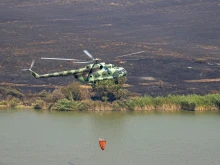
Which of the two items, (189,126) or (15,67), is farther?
(15,67)

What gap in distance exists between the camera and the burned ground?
7881 centimetres

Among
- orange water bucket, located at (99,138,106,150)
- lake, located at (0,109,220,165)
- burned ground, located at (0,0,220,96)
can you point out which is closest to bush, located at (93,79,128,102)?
lake, located at (0,109,220,165)

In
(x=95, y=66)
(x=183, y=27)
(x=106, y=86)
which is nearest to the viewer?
(x=95, y=66)

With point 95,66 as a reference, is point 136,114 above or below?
below

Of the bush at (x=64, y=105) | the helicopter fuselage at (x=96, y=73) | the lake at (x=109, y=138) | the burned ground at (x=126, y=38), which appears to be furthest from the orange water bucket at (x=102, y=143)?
Result: the burned ground at (x=126, y=38)

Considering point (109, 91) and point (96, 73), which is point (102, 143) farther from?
point (109, 91)

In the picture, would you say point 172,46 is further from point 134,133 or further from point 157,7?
point 134,133

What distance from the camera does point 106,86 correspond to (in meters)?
68.1

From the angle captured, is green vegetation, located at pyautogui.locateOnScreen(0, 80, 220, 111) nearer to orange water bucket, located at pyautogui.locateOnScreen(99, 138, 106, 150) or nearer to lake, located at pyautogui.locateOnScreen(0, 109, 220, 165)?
lake, located at pyautogui.locateOnScreen(0, 109, 220, 165)

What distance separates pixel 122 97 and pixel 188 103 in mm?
5637

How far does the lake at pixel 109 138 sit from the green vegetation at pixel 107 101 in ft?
4.54

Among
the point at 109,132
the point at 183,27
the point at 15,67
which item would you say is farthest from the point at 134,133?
the point at 183,27

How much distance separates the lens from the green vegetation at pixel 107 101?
66.6 meters

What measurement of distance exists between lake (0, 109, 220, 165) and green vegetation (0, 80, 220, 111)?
1.38 meters
